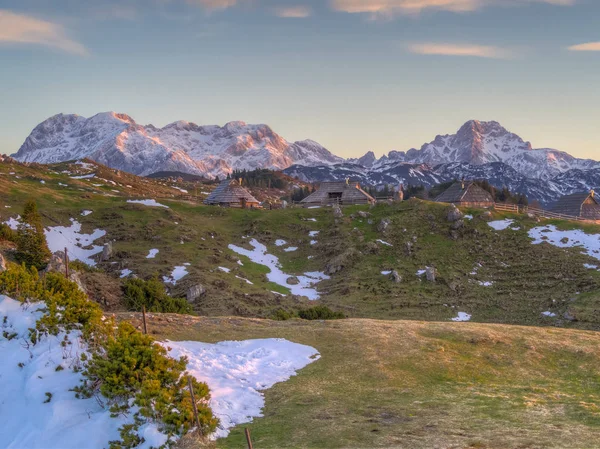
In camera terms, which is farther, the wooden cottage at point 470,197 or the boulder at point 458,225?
the wooden cottage at point 470,197

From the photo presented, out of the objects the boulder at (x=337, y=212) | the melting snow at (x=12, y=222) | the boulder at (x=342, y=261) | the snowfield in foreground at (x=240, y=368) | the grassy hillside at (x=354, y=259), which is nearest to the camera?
the snowfield in foreground at (x=240, y=368)

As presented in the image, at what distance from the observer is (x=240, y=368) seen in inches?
875

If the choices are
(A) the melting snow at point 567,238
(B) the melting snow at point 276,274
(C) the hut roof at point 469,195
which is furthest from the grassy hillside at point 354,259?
(C) the hut roof at point 469,195

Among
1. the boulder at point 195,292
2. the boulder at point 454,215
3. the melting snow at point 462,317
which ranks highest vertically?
the boulder at point 454,215

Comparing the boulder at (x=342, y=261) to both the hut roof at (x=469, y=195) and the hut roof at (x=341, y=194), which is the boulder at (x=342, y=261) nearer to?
the hut roof at (x=341, y=194)

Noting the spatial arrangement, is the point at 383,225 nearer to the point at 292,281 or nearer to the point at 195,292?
the point at 292,281

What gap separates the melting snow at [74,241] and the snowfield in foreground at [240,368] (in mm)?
38332

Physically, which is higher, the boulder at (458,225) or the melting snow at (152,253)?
the boulder at (458,225)

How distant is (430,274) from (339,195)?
37.3 m

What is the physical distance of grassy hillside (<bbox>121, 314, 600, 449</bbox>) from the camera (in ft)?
49.5

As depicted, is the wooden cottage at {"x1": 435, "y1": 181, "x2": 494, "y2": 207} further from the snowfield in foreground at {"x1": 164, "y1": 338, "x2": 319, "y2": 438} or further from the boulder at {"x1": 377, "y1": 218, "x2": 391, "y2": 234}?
the snowfield in foreground at {"x1": 164, "y1": 338, "x2": 319, "y2": 438}

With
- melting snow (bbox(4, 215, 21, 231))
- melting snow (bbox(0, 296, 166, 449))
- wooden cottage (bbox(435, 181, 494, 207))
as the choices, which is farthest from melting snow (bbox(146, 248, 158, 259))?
wooden cottage (bbox(435, 181, 494, 207))

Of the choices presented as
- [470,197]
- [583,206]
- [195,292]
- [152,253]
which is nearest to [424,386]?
[195,292]

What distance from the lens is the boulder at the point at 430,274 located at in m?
59.9
